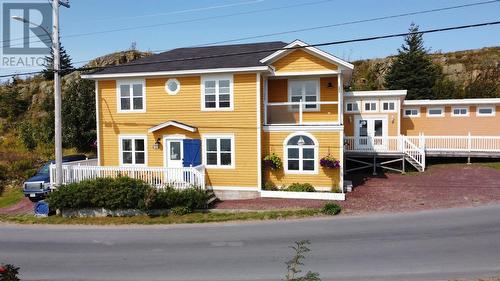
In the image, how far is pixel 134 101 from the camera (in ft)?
66.8

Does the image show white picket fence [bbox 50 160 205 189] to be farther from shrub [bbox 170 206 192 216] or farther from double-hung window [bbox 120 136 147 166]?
double-hung window [bbox 120 136 147 166]

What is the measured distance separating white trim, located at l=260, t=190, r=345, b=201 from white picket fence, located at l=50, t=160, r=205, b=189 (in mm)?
3325

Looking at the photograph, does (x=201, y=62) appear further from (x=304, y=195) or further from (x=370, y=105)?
(x=370, y=105)

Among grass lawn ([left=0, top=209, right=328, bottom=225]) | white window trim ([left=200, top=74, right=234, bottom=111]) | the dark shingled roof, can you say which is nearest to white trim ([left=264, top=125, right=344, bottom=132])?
white window trim ([left=200, top=74, right=234, bottom=111])

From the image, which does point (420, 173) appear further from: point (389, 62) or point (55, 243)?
point (389, 62)

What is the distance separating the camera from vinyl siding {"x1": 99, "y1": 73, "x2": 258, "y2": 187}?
1877 centimetres

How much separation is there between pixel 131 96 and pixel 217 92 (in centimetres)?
497

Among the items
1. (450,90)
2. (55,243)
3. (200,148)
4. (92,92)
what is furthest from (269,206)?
(450,90)

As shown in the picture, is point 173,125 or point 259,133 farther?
point 173,125

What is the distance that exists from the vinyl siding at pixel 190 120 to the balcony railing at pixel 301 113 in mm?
1632

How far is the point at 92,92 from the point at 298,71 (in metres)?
19.5

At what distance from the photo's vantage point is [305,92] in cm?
2031

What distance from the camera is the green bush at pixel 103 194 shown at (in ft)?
53.5

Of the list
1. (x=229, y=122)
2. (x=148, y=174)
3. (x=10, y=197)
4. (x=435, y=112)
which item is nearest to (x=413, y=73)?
(x=435, y=112)
